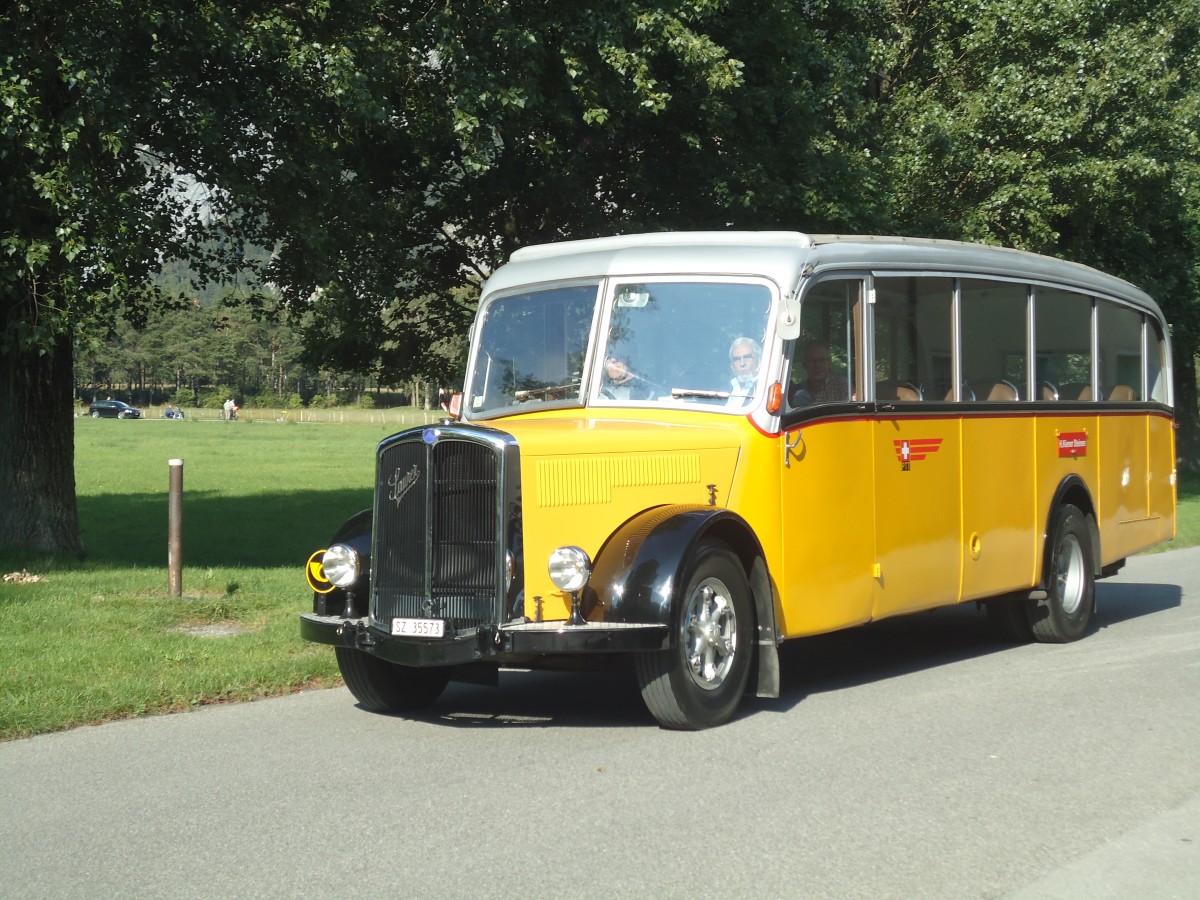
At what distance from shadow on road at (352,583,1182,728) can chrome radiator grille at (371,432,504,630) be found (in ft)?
2.65

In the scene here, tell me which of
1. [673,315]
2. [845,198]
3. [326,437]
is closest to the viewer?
[673,315]

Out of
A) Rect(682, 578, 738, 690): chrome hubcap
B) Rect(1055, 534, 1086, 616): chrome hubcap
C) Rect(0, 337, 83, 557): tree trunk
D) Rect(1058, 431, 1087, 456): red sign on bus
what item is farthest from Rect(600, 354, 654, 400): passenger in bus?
Rect(0, 337, 83, 557): tree trunk

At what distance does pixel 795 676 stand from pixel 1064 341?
3671mm

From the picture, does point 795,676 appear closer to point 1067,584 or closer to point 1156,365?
point 1067,584

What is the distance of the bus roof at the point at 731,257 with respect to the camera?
8.69 m

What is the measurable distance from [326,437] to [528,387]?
196 ft

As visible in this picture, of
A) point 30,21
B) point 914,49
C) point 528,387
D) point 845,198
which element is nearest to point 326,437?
point 914,49

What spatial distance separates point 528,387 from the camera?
29.9 ft

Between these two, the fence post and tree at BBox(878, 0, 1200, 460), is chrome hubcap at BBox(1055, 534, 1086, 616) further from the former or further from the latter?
tree at BBox(878, 0, 1200, 460)

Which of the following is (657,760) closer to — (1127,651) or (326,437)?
(1127,651)

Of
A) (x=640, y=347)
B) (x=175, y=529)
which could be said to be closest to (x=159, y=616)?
(x=175, y=529)

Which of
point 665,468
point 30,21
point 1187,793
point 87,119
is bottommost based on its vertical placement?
point 1187,793

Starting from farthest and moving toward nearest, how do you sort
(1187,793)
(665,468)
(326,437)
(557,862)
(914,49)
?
(326,437)
(914,49)
(665,468)
(1187,793)
(557,862)

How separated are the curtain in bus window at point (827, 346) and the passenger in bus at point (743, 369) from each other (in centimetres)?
21
